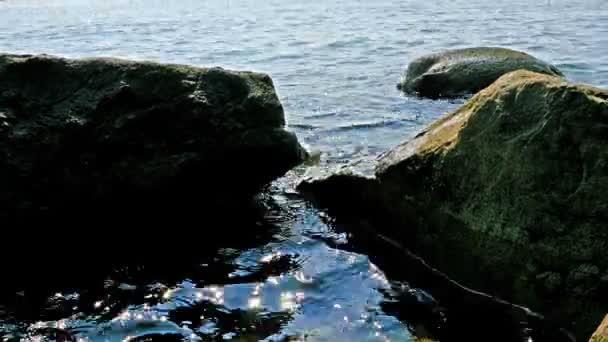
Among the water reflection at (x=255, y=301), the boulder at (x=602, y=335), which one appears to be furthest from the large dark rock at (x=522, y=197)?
the boulder at (x=602, y=335)

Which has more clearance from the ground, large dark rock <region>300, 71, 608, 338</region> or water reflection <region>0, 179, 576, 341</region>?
large dark rock <region>300, 71, 608, 338</region>

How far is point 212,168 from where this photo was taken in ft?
26.1

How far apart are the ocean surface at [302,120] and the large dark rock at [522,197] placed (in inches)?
24.2

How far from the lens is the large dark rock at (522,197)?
209 inches

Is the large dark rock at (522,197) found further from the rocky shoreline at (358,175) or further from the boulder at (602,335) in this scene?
the boulder at (602,335)

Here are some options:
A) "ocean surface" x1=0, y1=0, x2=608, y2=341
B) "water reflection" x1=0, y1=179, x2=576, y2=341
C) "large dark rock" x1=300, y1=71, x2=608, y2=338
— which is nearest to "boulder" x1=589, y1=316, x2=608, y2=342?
"large dark rock" x1=300, y1=71, x2=608, y2=338

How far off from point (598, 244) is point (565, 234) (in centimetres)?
27

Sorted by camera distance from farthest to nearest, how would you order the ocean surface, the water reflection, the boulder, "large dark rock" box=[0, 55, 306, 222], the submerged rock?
the submerged rock < "large dark rock" box=[0, 55, 306, 222] < the ocean surface < the water reflection < the boulder

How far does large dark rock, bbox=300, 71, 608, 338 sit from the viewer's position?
5.32 meters

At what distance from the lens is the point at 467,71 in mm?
14156

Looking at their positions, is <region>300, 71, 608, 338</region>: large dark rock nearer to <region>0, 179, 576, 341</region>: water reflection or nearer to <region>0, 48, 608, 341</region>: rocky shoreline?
<region>0, 48, 608, 341</region>: rocky shoreline

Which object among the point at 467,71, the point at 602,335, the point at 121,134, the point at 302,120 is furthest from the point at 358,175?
the point at 467,71

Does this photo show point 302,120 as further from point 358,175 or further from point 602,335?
point 602,335

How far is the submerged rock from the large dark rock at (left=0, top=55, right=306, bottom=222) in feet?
22.4
